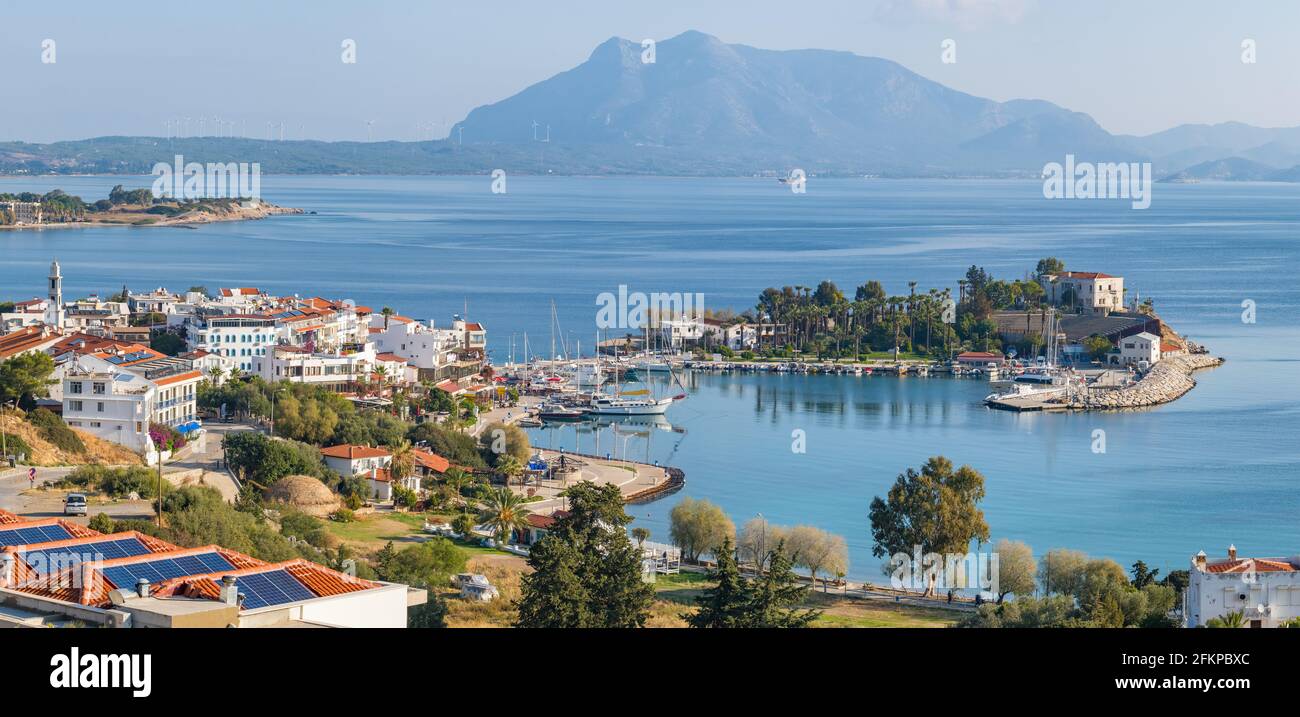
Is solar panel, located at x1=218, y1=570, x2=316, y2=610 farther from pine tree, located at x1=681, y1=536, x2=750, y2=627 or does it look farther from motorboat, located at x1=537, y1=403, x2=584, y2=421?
motorboat, located at x1=537, y1=403, x2=584, y2=421

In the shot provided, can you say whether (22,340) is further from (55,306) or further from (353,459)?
(353,459)

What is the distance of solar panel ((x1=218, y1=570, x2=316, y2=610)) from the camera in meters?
7.82

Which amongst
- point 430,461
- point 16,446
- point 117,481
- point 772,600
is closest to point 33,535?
point 772,600

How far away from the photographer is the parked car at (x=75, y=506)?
14.0 m

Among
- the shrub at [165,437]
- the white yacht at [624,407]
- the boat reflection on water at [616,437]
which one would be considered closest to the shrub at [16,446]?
the shrub at [165,437]

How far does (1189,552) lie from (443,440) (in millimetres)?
11404

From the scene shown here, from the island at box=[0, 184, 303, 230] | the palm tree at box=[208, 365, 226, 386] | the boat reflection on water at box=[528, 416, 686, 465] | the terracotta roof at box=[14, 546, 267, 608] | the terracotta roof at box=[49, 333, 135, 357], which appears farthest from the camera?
the island at box=[0, 184, 303, 230]

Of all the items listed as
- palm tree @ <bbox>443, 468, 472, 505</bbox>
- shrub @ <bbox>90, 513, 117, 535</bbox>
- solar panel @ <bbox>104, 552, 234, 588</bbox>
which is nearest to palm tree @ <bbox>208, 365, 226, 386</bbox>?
palm tree @ <bbox>443, 468, 472, 505</bbox>

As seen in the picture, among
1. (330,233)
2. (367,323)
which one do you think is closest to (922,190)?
(330,233)

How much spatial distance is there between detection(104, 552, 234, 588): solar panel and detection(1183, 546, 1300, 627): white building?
7.88 metres

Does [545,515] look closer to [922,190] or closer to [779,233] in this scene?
[779,233]

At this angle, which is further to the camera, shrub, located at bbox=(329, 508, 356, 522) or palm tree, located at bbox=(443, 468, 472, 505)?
palm tree, located at bbox=(443, 468, 472, 505)

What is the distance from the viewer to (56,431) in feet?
66.7

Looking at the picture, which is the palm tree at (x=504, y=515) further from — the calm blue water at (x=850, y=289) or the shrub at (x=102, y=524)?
the shrub at (x=102, y=524)
